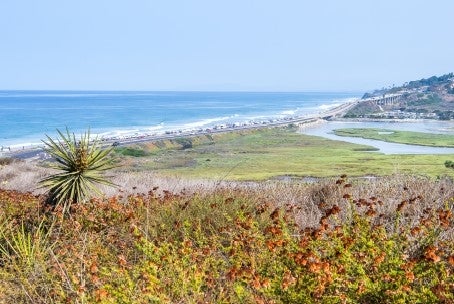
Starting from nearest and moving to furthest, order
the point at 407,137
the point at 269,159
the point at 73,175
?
the point at 73,175, the point at 269,159, the point at 407,137

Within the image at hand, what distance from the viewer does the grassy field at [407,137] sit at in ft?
187

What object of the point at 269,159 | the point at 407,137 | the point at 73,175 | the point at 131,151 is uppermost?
the point at 73,175

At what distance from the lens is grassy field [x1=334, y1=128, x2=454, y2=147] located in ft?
187

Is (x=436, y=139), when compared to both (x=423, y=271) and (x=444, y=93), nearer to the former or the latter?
(x=423, y=271)

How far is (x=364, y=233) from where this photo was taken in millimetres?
6094

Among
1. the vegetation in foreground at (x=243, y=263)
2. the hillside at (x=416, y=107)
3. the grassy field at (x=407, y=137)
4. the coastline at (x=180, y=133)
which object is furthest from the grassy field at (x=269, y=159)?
the hillside at (x=416, y=107)

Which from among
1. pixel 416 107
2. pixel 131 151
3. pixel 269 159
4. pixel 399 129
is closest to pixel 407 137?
pixel 399 129

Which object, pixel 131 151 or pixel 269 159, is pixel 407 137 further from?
pixel 131 151

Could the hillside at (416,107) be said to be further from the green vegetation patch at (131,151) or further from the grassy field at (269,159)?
the green vegetation patch at (131,151)

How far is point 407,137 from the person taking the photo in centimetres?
6272

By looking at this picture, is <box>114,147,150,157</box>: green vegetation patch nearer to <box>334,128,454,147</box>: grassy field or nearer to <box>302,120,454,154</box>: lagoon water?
<box>302,120,454,154</box>: lagoon water

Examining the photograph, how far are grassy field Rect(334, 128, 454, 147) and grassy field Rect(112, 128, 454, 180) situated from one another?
732 cm

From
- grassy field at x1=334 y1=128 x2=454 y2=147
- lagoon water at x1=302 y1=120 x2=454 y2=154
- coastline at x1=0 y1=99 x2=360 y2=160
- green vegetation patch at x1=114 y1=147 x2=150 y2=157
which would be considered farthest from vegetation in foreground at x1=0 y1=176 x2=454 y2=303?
grassy field at x1=334 y1=128 x2=454 y2=147

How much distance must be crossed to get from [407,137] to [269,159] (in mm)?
25860
